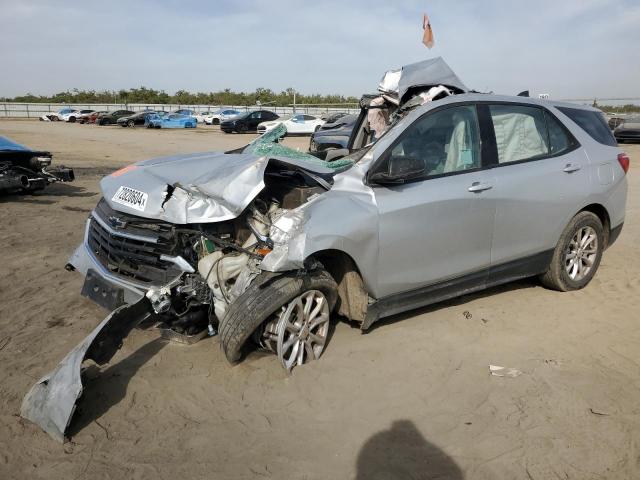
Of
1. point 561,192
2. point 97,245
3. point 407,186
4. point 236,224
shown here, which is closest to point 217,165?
point 236,224

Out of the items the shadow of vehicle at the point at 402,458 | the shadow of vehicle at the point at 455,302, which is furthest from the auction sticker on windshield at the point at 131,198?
the shadow of vehicle at the point at 402,458

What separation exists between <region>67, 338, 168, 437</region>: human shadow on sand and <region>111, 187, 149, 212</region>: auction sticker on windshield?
1.06m

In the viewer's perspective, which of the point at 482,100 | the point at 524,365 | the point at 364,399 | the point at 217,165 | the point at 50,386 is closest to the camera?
the point at 50,386

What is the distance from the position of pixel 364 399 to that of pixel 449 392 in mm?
573

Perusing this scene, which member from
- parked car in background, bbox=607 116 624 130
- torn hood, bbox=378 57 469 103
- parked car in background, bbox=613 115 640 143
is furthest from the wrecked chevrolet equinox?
parked car in background, bbox=607 116 624 130

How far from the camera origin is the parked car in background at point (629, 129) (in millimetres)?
22031

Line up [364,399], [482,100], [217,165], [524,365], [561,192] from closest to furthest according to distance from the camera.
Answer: [364,399], [524,365], [217,165], [482,100], [561,192]

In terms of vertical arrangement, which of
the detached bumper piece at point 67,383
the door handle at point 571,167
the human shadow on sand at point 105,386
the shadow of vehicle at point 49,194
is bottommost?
the human shadow on sand at point 105,386

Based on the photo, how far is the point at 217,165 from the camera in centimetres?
405

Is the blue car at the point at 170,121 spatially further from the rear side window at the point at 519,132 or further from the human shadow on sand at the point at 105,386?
the human shadow on sand at the point at 105,386

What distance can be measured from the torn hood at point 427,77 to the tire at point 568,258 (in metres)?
1.66

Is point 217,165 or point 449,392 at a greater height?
point 217,165

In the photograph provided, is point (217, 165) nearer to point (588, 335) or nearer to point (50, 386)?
point (50, 386)

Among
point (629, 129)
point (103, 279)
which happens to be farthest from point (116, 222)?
point (629, 129)
